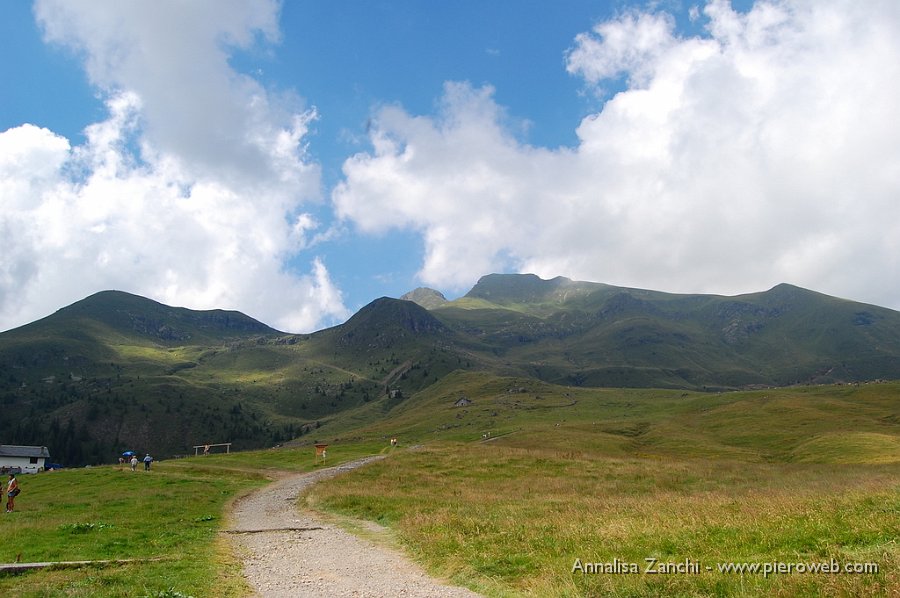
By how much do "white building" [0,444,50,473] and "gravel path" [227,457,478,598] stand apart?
6063 inches

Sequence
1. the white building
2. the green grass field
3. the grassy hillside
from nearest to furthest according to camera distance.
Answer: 1. the grassy hillside
2. the green grass field
3. the white building

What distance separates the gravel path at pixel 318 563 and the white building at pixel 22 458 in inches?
6063

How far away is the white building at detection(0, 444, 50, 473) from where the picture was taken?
479 ft

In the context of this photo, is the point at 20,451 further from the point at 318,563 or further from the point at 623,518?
the point at 623,518

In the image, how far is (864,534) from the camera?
1451 centimetres

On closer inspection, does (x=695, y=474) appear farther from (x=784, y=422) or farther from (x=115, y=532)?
(x=784, y=422)

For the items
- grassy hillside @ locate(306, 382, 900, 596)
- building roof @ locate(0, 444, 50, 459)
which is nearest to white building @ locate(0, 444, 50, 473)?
building roof @ locate(0, 444, 50, 459)

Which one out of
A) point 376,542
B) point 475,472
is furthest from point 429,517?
point 475,472

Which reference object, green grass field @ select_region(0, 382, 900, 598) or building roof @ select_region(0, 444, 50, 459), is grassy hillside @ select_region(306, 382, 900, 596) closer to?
green grass field @ select_region(0, 382, 900, 598)

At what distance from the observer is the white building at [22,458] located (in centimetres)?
14612

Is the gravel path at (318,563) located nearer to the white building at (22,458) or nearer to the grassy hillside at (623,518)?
the grassy hillside at (623,518)

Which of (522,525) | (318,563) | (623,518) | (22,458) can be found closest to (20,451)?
(22,458)

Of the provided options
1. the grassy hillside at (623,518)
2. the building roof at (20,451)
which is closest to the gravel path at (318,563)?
the grassy hillside at (623,518)

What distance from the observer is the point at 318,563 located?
20.5 m
